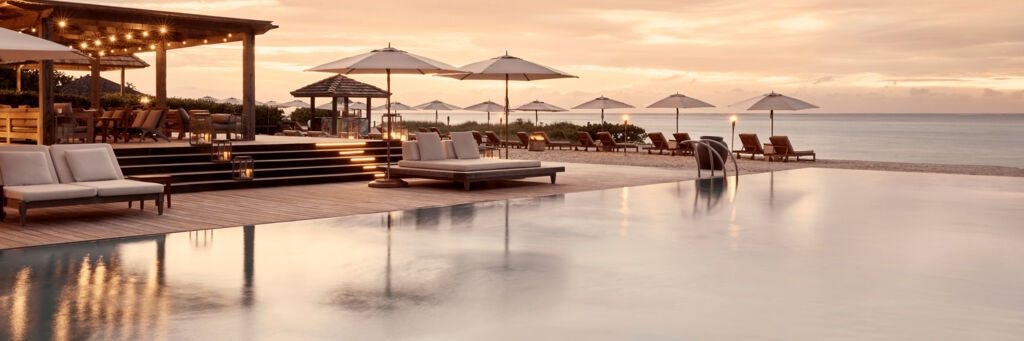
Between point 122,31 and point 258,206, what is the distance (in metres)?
9.08

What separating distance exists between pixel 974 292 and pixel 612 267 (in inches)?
91.8

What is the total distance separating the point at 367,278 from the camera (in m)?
5.82

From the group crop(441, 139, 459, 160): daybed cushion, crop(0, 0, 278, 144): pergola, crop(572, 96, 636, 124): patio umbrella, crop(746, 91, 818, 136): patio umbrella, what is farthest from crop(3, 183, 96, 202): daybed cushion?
crop(572, 96, 636, 124): patio umbrella

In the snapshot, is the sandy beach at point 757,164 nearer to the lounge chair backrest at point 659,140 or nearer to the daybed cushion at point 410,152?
the lounge chair backrest at point 659,140

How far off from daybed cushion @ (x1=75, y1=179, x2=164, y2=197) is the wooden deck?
0.82ft

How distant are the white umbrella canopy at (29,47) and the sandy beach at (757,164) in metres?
12.8

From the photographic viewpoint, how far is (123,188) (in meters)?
8.92

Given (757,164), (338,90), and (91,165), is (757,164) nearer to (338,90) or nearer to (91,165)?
(338,90)

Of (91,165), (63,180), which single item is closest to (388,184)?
(91,165)

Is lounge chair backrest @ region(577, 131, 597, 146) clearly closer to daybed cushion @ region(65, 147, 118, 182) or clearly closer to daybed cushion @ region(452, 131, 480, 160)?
daybed cushion @ region(452, 131, 480, 160)

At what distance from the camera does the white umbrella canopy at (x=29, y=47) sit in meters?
8.42

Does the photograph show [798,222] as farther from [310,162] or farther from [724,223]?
[310,162]

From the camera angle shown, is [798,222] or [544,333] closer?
[544,333]

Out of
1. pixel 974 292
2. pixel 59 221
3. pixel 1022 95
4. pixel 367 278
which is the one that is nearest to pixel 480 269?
pixel 367 278
